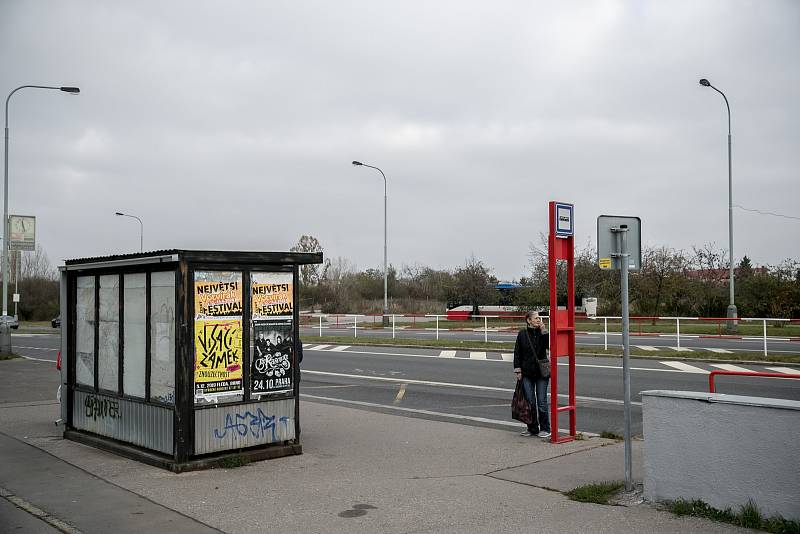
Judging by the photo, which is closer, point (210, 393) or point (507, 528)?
point (507, 528)

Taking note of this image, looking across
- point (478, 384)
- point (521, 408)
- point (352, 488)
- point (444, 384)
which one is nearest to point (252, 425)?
point (352, 488)

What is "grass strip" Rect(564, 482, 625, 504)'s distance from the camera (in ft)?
22.9

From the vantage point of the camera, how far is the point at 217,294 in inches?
341

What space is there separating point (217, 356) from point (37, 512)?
2471mm

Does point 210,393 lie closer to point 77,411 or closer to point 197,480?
point 197,480

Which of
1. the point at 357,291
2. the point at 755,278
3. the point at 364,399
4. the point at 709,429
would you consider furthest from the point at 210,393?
the point at 357,291

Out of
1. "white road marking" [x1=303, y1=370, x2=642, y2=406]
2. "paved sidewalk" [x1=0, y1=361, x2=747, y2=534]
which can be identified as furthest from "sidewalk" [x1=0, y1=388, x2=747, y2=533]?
"white road marking" [x1=303, y1=370, x2=642, y2=406]

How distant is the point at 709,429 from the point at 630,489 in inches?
44.6

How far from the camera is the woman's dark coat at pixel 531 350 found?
10.5 m

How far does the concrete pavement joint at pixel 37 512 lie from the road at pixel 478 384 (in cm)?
680

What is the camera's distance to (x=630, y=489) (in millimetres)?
7145

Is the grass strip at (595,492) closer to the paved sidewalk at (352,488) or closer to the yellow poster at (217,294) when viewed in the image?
the paved sidewalk at (352,488)

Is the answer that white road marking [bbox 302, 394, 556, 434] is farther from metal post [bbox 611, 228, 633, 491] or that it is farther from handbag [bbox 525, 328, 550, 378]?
metal post [bbox 611, 228, 633, 491]

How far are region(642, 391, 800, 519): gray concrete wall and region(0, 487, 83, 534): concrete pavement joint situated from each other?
5173mm
